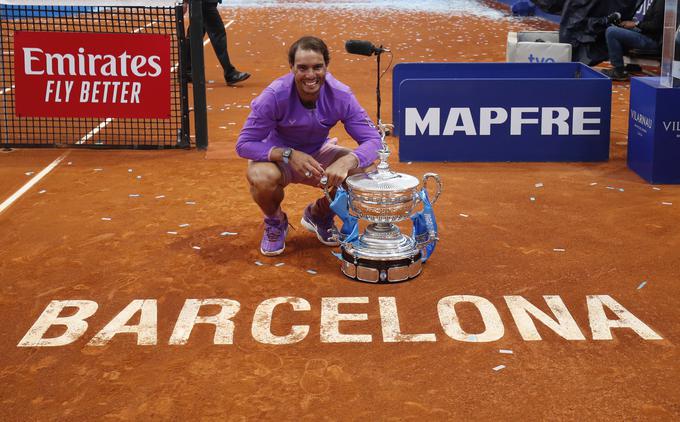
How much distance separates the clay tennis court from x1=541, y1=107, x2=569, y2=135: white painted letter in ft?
1.24

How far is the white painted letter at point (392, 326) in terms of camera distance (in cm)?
418

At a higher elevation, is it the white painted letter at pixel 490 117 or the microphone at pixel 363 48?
the microphone at pixel 363 48

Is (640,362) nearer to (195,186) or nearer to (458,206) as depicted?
(458,206)

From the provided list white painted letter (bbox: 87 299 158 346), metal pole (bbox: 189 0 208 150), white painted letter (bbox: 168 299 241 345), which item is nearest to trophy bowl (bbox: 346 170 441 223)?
white painted letter (bbox: 168 299 241 345)

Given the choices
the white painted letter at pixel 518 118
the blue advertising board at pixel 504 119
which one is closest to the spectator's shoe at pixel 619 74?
the blue advertising board at pixel 504 119

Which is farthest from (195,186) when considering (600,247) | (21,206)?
(600,247)

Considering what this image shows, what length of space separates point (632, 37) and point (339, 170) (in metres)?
7.64

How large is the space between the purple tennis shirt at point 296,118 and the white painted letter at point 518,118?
2583mm

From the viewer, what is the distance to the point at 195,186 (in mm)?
6969

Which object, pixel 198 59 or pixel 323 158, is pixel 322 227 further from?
pixel 198 59

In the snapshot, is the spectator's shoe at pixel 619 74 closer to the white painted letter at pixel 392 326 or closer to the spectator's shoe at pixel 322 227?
the spectator's shoe at pixel 322 227

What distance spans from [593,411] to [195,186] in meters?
4.13

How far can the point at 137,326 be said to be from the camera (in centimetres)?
435

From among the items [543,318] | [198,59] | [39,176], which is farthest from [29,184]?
[543,318]
